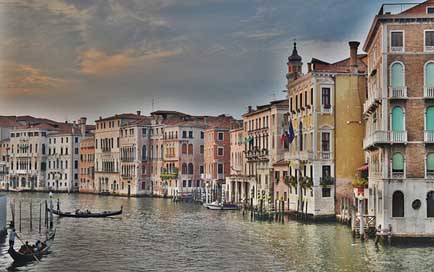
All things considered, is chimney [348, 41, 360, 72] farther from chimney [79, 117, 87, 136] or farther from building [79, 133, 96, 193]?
chimney [79, 117, 87, 136]

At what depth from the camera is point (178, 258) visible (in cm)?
2431

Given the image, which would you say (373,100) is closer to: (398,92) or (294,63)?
(398,92)

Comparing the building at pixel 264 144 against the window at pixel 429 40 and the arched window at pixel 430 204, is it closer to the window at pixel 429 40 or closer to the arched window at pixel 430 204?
the arched window at pixel 430 204

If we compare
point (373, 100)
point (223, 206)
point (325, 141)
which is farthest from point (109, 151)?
point (373, 100)

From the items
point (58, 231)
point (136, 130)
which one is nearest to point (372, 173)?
point (58, 231)

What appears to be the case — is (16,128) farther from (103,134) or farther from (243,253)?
(243,253)

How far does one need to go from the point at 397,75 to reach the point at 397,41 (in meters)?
1.09

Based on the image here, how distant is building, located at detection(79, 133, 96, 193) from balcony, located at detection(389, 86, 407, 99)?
2284 inches

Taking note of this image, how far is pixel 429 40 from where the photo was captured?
25391 millimetres

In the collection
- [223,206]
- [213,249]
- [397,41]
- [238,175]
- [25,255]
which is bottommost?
[213,249]

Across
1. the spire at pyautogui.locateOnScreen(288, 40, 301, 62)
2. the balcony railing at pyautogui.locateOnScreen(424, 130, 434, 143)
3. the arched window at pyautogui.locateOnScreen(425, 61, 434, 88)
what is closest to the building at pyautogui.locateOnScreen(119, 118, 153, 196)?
the spire at pyautogui.locateOnScreen(288, 40, 301, 62)

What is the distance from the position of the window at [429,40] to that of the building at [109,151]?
2018 inches

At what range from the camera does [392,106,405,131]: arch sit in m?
25.4

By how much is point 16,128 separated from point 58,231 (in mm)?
57900
